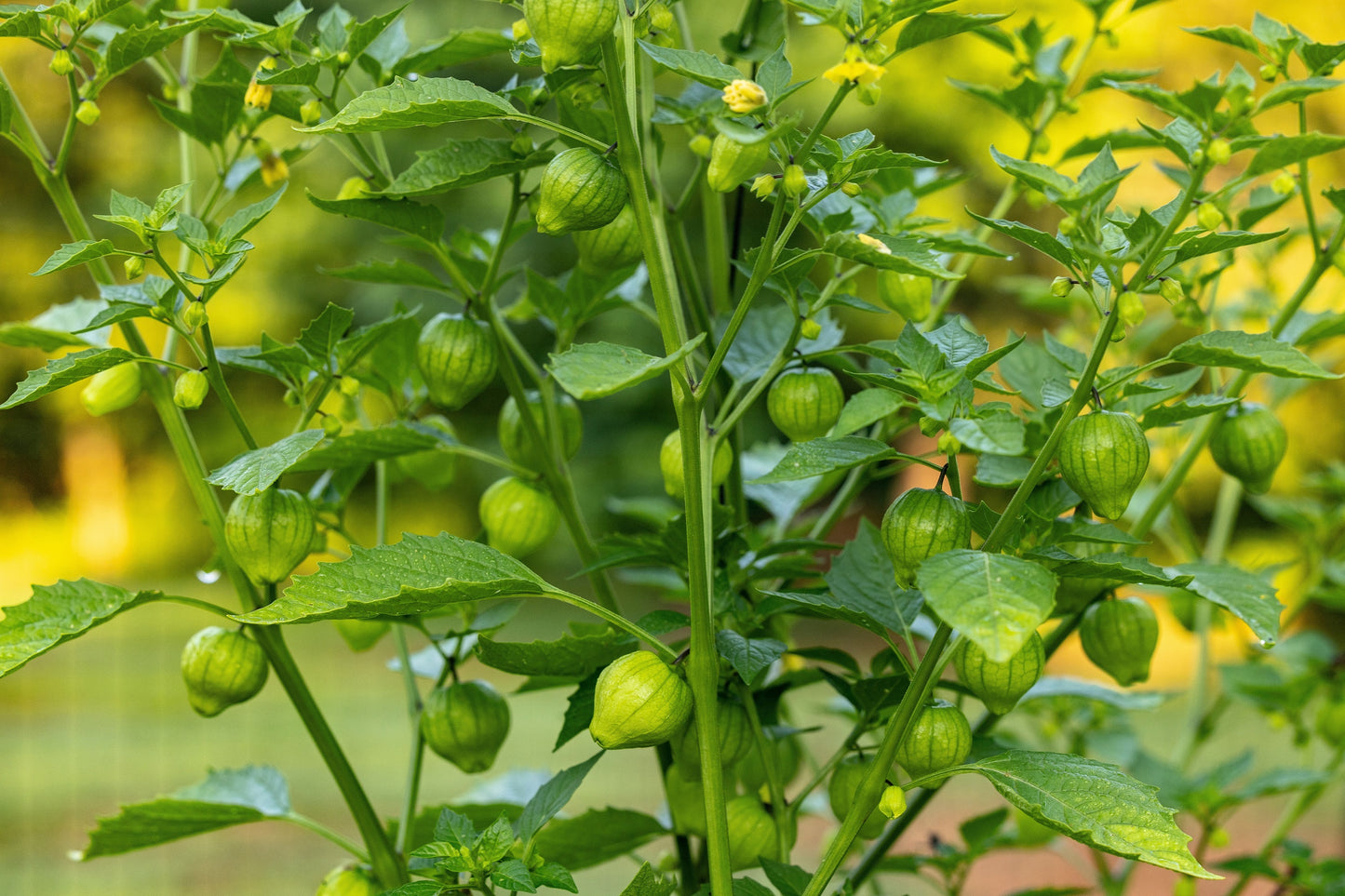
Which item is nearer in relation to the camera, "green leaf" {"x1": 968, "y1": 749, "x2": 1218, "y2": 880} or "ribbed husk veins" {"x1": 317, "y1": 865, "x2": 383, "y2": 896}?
"green leaf" {"x1": 968, "y1": 749, "x2": 1218, "y2": 880}

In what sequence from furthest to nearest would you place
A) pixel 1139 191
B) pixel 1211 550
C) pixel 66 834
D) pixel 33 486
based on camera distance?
pixel 33 486, pixel 1139 191, pixel 66 834, pixel 1211 550

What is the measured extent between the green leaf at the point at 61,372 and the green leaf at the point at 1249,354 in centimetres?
42

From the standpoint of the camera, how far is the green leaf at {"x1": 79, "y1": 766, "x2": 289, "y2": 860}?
59 cm

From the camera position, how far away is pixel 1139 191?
340cm

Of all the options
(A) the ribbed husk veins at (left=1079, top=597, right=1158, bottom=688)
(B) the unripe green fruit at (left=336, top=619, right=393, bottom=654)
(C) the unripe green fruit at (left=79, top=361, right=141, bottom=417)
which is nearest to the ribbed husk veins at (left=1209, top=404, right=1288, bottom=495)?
(A) the ribbed husk veins at (left=1079, top=597, right=1158, bottom=688)

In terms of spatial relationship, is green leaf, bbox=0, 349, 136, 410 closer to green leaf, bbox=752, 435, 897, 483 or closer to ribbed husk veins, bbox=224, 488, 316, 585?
ribbed husk veins, bbox=224, 488, 316, 585

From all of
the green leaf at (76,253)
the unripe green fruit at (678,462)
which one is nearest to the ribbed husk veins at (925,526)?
the unripe green fruit at (678,462)

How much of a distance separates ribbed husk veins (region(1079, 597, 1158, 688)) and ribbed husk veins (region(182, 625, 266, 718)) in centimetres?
43

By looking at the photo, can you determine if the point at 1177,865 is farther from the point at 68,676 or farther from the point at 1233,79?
the point at 68,676

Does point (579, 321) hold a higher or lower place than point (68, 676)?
higher

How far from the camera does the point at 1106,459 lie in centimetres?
42

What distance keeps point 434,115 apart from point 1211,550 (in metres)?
0.85

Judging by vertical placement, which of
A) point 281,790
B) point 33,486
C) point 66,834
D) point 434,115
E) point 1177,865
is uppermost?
point 434,115

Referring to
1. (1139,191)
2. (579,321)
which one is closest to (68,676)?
(1139,191)
